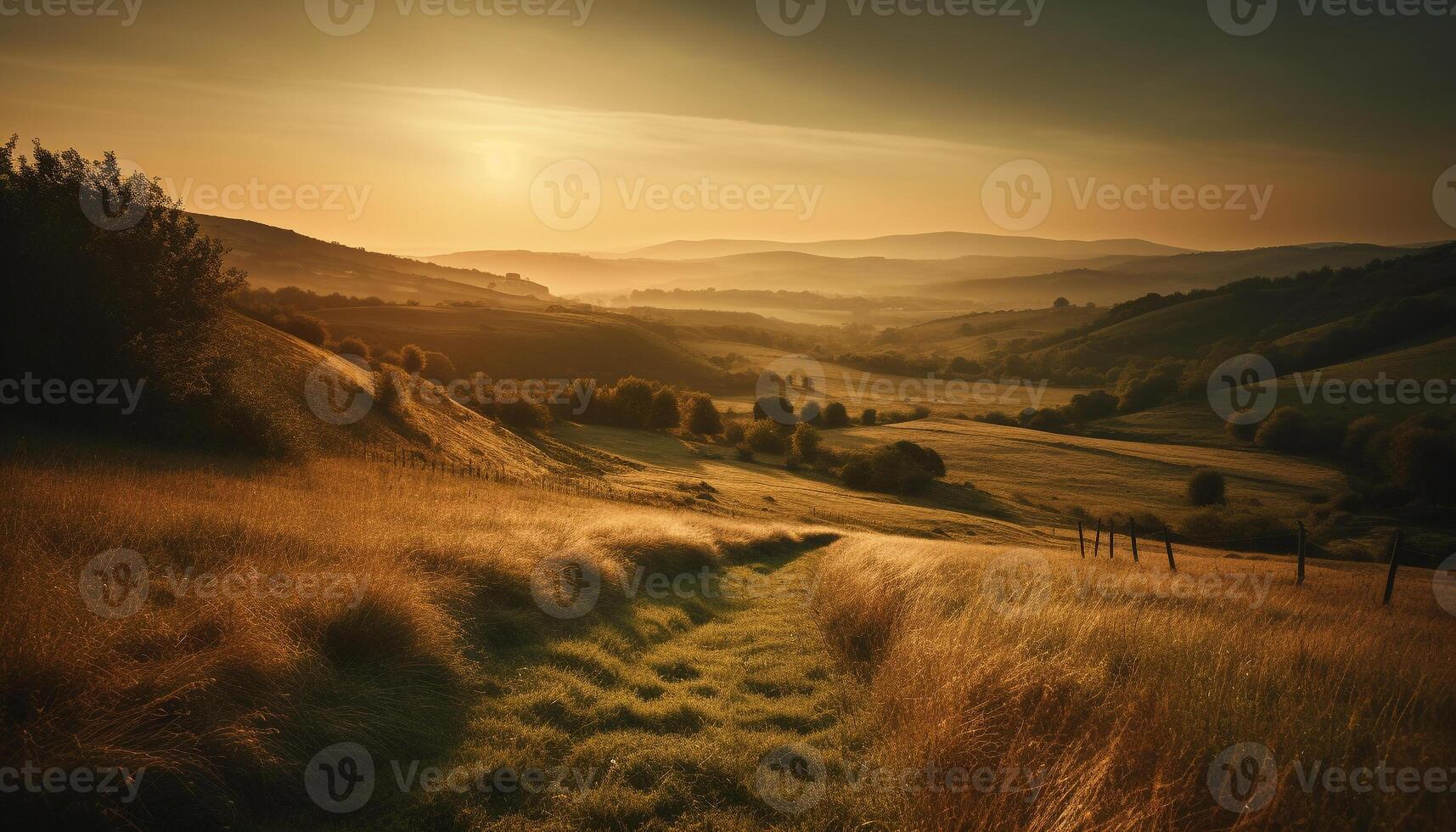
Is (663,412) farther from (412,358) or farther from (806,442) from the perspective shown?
(412,358)

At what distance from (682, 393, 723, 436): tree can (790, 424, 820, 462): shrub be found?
39.7 ft

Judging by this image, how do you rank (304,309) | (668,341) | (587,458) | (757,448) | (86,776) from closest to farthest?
(86,776)
(587,458)
(757,448)
(304,309)
(668,341)

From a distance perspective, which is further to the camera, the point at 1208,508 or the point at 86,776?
the point at 1208,508

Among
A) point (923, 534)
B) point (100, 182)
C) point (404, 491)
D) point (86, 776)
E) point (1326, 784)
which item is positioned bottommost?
point (923, 534)

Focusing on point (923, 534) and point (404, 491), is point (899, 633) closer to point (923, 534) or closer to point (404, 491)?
point (404, 491)

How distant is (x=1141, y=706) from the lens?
236 inches

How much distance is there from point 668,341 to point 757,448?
240 feet

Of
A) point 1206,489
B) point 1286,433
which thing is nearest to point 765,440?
point 1206,489

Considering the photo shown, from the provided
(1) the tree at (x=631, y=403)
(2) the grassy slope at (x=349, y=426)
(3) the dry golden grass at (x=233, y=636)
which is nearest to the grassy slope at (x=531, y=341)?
(1) the tree at (x=631, y=403)

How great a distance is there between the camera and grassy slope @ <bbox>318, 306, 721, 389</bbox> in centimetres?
9769

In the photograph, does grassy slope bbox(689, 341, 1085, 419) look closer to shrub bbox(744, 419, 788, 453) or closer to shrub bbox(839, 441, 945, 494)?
shrub bbox(744, 419, 788, 453)

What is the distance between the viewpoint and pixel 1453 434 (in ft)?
223

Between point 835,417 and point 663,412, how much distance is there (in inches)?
1066

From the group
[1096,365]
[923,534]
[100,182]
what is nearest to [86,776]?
[100,182]
